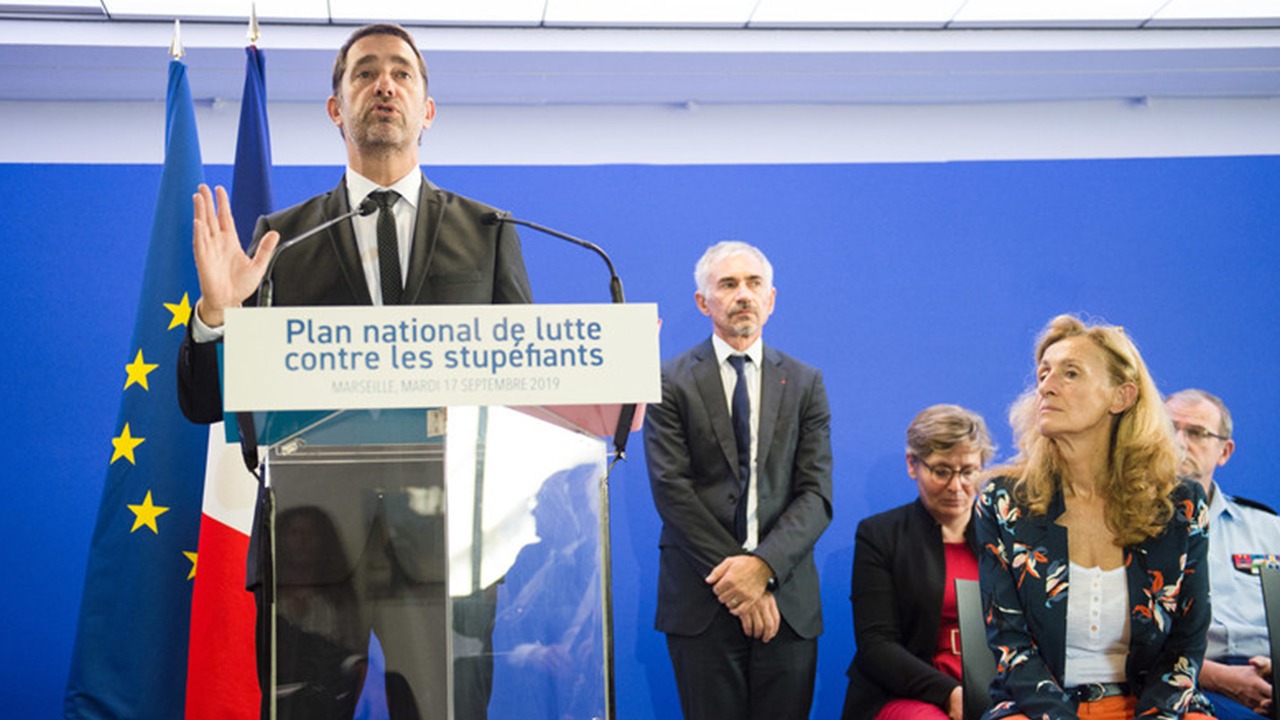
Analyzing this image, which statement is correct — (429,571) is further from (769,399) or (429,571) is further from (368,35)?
(769,399)

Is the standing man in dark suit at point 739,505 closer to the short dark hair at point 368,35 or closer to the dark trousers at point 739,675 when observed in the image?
the dark trousers at point 739,675

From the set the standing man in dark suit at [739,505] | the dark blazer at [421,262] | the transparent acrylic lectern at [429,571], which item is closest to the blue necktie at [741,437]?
the standing man in dark suit at [739,505]

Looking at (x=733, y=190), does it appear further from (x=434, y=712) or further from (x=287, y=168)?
(x=434, y=712)

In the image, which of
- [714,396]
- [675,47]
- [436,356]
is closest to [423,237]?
[436,356]

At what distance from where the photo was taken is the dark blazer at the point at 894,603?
339cm

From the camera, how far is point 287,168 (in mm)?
4406

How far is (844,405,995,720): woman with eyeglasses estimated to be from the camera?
132 inches

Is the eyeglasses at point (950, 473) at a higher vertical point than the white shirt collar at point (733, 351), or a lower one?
lower

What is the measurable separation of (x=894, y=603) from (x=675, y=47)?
7.29ft

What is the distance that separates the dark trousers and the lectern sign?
70.4 inches


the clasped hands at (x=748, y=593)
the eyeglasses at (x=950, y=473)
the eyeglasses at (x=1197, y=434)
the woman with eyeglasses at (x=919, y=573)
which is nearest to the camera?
the clasped hands at (x=748, y=593)

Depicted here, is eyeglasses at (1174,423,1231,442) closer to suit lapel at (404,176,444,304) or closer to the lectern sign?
suit lapel at (404,176,444,304)

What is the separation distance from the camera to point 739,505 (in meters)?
3.39

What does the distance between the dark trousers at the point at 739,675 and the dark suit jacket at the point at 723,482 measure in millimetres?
51
